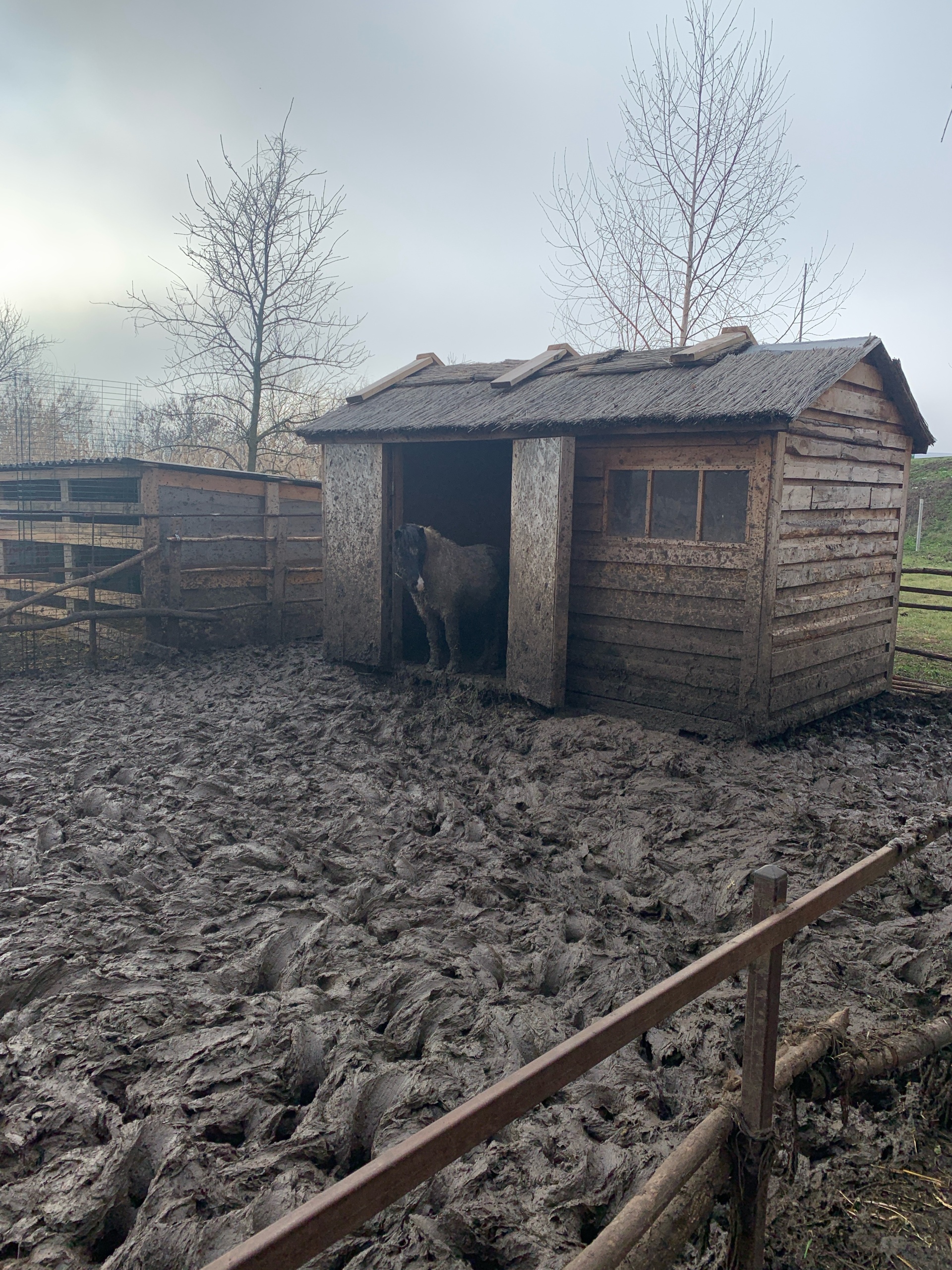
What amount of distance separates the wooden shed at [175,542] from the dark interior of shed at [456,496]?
57.0 inches

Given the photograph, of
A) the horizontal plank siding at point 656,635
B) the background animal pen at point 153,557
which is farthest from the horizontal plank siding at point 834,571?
the background animal pen at point 153,557

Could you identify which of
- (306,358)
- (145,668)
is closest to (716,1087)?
(145,668)

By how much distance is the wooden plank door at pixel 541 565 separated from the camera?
23.5 feet

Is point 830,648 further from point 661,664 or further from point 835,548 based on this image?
point 661,664

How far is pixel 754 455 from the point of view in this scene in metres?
6.34

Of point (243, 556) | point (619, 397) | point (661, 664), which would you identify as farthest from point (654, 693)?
point (243, 556)

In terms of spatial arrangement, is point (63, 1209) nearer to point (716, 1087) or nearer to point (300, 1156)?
point (300, 1156)

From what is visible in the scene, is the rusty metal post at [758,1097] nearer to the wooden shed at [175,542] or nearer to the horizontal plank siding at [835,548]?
the horizontal plank siding at [835,548]

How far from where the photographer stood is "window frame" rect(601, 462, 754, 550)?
21.1 feet

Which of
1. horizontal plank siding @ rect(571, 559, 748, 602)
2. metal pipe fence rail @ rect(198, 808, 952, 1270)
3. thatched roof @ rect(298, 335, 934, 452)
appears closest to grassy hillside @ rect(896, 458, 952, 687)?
thatched roof @ rect(298, 335, 934, 452)

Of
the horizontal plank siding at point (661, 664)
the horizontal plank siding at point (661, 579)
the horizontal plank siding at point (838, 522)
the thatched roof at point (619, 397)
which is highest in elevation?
the thatched roof at point (619, 397)

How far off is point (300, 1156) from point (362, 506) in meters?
7.10

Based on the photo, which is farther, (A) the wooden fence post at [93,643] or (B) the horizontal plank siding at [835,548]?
(A) the wooden fence post at [93,643]

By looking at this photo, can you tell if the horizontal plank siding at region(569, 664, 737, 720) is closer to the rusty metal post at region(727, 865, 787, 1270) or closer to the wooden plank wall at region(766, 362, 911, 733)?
the wooden plank wall at region(766, 362, 911, 733)
